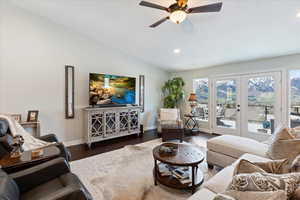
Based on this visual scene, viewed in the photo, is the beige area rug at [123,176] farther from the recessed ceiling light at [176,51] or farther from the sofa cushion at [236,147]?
the recessed ceiling light at [176,51]

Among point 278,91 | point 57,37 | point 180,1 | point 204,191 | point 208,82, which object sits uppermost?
point 57,37

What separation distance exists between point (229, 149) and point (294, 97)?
264 cm

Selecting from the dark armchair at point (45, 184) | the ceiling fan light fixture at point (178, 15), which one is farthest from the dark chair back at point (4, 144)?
the ceiling fan light fixture at point (178, 15)

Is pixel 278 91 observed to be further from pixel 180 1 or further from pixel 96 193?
pixel 96 193

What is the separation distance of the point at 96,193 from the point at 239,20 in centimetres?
349

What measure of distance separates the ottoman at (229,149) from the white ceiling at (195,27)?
206cm

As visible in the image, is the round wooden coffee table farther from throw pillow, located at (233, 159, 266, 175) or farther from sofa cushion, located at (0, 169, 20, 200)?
sofa cushion, located at (0, 169, 20, 200)

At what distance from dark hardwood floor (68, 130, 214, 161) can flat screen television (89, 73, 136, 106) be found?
3.52 ft

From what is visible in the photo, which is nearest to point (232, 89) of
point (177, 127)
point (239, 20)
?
point (177, 127)

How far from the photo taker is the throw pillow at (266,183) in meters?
0.80

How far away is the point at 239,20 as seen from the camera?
2.54 meters

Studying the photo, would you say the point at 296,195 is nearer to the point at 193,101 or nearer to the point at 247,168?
the point at 247,168

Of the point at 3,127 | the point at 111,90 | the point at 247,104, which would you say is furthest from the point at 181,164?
the point at 247,104

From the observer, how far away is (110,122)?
4.04 meters
